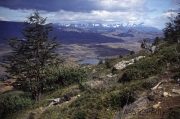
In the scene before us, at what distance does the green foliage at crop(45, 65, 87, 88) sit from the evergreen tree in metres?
0.83

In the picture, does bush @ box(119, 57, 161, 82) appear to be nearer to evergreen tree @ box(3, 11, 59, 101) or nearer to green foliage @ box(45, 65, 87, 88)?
green foliage @ box(45, 65, 87, 88)

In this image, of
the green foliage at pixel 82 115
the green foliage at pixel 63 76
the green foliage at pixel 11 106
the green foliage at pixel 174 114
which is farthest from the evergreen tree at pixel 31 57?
the green foliage at pixel 174 114

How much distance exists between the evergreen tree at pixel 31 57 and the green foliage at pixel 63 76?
0.83 meters

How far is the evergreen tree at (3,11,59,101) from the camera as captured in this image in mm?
21266

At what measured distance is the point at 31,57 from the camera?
2233 centimetres

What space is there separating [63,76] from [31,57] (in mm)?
5064

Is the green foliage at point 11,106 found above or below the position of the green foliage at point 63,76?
below

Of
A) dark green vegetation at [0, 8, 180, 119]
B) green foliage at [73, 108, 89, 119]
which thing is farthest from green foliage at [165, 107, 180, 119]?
green foliage at [73, 108, 89, 119]

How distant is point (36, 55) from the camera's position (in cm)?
2208

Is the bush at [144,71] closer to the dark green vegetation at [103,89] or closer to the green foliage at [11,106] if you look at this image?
the dark green vegetation at [103,89]

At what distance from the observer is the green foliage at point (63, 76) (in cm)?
2109

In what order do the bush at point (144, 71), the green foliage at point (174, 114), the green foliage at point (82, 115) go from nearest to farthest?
the green foliage at point (174, 114)
the green foliage at point (82, 115)
the bush at point (144, 71)

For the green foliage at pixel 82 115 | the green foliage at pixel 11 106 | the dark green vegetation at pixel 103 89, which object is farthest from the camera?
the green foliage at pixel 11 106

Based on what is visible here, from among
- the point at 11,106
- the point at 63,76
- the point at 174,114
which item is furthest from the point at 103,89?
the point at 63,76
